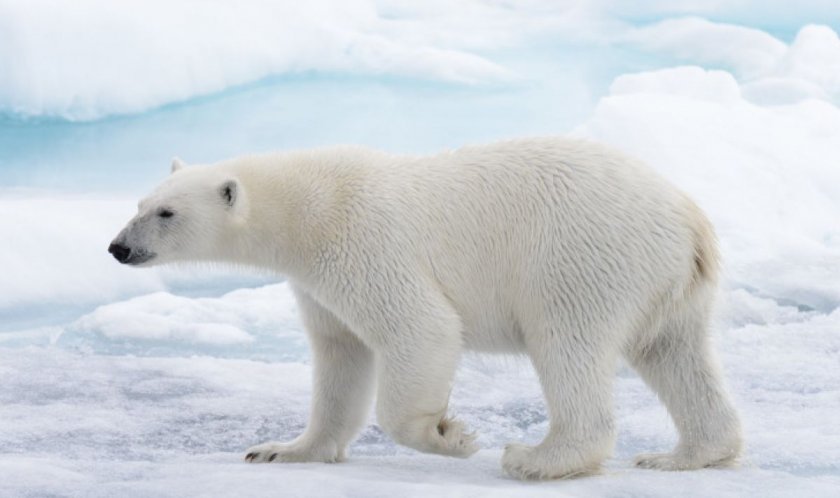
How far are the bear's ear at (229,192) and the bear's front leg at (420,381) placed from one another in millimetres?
→ 839

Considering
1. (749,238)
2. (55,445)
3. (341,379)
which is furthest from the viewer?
(749,238)

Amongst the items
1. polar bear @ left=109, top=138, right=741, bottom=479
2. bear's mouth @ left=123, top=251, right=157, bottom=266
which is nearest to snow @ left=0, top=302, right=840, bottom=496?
polar bear @ left=109, top=138, right=741, bottom=479

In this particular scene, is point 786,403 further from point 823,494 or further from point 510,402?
point 823,494

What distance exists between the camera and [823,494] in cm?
418

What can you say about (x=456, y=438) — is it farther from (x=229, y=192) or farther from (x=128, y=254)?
(x=128, y=254)

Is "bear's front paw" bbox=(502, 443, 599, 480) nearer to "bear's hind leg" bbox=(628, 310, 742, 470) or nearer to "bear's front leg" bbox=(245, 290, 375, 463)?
"bear's hind leg" bbox=(628, 310, 742, 470)

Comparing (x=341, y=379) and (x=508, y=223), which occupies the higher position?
(x=508, y=223)

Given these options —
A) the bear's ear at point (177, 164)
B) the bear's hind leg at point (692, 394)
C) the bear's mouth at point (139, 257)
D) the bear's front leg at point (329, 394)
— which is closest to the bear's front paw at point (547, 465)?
the bear's hind leg at point (692, 394)

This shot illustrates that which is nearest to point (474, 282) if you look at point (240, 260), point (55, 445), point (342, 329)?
point (342, 329)

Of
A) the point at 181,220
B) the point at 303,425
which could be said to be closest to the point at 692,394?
the point at 181,220

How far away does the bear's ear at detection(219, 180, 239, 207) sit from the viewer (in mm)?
4414

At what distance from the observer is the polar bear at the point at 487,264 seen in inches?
165

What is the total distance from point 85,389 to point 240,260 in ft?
9.03

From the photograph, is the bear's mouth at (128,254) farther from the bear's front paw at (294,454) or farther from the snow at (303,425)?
the bear's front paw at (294,454)
